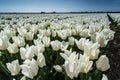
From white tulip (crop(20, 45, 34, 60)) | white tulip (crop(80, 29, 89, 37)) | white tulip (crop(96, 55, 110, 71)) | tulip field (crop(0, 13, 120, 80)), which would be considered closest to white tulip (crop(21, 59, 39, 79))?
tulip field (crop(0, 13, 120, 80))

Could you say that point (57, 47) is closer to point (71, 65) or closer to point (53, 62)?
point (53, 62)

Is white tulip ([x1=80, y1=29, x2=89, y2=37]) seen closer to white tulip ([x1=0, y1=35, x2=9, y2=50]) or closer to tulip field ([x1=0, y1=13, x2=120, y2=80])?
tulip field ([x1=0, y1=13, x2=120, y2=80])

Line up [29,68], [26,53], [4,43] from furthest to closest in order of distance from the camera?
[4,43]
[26,53]
[29,68]

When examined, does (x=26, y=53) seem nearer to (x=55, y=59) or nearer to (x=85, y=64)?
(x=85, y=64)

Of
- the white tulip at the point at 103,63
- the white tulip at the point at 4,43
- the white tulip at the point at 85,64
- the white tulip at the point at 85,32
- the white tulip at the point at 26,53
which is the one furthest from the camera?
the white tulip at the point at 85,32

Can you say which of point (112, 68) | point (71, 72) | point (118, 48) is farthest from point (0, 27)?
point (71, 72)

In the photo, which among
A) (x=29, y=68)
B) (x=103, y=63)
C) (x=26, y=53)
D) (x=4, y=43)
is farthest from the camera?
(x=4, y=43)

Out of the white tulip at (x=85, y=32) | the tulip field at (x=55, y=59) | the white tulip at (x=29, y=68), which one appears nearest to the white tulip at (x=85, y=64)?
the tulip field at (x=55, y=59)

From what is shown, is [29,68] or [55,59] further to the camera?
A: [55,59]

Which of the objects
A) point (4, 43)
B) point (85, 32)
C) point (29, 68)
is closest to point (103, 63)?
point (29, 68)

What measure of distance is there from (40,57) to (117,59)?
14.1ft

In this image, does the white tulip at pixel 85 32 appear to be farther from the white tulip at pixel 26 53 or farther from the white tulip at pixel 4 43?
the white tulip at pixel 26 53

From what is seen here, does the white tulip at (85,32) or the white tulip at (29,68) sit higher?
the white tulip at (29,68)

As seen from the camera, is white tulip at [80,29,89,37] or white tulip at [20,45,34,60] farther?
white tulip at [80,29,89,37]
